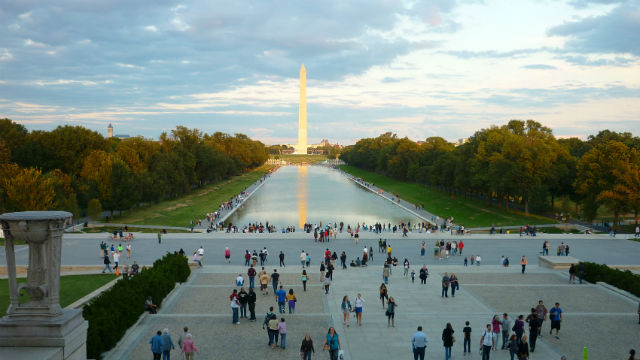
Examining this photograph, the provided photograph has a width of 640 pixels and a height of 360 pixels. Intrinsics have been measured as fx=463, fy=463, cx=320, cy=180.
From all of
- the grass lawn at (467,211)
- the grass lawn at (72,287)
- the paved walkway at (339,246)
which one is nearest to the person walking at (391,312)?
the paved walkway at (339,246)

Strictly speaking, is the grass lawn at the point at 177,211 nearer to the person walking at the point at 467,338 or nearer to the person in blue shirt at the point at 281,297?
the person in blue shirt at the point at 281,297

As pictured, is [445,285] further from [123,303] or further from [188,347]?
[123,303]

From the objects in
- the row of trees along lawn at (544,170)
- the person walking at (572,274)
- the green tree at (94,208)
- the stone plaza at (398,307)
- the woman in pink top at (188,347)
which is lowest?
the stone plaza at (398,307)

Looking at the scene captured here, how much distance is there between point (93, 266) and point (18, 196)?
19.2m

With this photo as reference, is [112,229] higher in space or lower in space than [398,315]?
lower

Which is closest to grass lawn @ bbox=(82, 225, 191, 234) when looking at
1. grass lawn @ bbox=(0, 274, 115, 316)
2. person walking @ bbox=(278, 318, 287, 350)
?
grass lawn @ bbox=(0, 274, 115, 316)

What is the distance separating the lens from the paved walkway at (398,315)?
48.1 ft

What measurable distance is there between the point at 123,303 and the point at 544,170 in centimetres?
5127

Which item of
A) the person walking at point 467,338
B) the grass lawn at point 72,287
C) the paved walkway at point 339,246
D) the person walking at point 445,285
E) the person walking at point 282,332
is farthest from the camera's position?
the paved walkway at point 339,246

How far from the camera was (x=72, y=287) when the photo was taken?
2417cm

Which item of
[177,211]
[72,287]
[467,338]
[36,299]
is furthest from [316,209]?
[36,299]

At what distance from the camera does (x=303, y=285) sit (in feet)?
72.9

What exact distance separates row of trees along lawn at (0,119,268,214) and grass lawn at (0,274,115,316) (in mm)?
19708

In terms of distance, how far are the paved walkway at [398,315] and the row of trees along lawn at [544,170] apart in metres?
25.1
